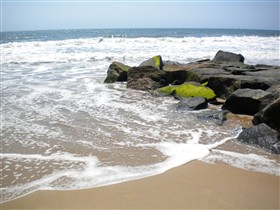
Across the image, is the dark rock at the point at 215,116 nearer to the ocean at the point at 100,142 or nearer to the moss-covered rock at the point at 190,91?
the ocean at the point at 100,142

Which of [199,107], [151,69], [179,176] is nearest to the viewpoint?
[179,176]

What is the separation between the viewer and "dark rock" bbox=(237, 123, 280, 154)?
4.44 meters

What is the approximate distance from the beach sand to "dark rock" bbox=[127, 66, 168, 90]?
566cm

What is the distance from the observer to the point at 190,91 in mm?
7816

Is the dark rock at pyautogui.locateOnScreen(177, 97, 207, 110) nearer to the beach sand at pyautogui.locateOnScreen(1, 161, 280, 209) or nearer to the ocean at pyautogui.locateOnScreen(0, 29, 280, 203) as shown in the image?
the ocean at pyautogui.locateOnScreen(0, 29, 280, 203)

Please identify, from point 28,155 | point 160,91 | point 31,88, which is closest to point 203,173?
point 28,155

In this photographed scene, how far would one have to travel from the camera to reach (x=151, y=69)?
938 cm

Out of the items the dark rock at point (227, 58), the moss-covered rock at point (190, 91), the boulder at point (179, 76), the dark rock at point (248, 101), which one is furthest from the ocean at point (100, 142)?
the dark rock at point (227, 58)

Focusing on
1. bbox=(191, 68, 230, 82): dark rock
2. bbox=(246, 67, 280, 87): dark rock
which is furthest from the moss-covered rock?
bbox=(246, 67, 280, 87): dark rock

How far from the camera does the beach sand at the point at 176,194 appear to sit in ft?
9.61

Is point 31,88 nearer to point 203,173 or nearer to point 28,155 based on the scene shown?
point 28,155

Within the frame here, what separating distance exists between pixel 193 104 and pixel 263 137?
2342 millimetres

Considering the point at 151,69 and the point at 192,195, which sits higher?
the point at 151,69

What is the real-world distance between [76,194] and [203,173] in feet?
5.24
